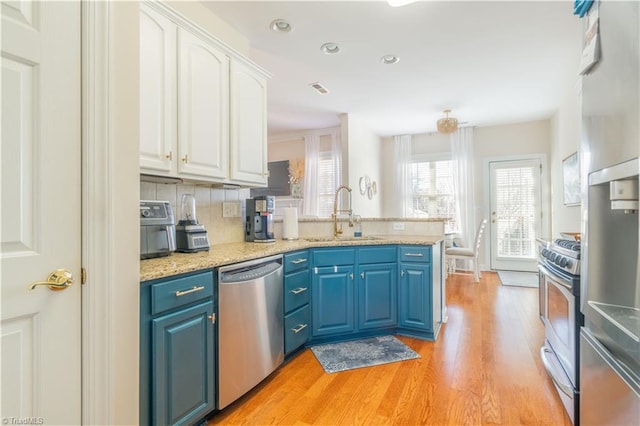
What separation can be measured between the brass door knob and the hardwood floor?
1.11 m

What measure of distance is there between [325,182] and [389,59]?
2833 mm

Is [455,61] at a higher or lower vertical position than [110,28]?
higher

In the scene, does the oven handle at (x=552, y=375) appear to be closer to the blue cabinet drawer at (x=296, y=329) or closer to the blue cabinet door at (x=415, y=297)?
the blue cabinet door at (x=415, y=297)

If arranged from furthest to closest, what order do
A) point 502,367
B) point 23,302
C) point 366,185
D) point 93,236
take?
point 366,185
point 502,367
point 93,236
point 23,302

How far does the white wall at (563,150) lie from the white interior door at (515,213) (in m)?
0.33

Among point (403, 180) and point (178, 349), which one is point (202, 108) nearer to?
point (178, 349)

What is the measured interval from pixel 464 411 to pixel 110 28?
8.23 ft

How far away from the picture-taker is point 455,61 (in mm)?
3143

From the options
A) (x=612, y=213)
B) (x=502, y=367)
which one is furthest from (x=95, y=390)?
→ (x=502, y=367)

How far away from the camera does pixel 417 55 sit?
119 inches

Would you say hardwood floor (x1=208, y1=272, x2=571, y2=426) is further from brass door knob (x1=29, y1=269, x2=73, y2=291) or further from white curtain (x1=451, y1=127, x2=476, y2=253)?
white curtain (x1=451, y1=127, x2=476, y2=253)

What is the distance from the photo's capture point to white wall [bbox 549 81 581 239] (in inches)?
144

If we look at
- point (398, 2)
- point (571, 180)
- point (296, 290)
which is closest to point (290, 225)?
point (296, 290)

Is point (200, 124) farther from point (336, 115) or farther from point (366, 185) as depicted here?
point (366, 185)
